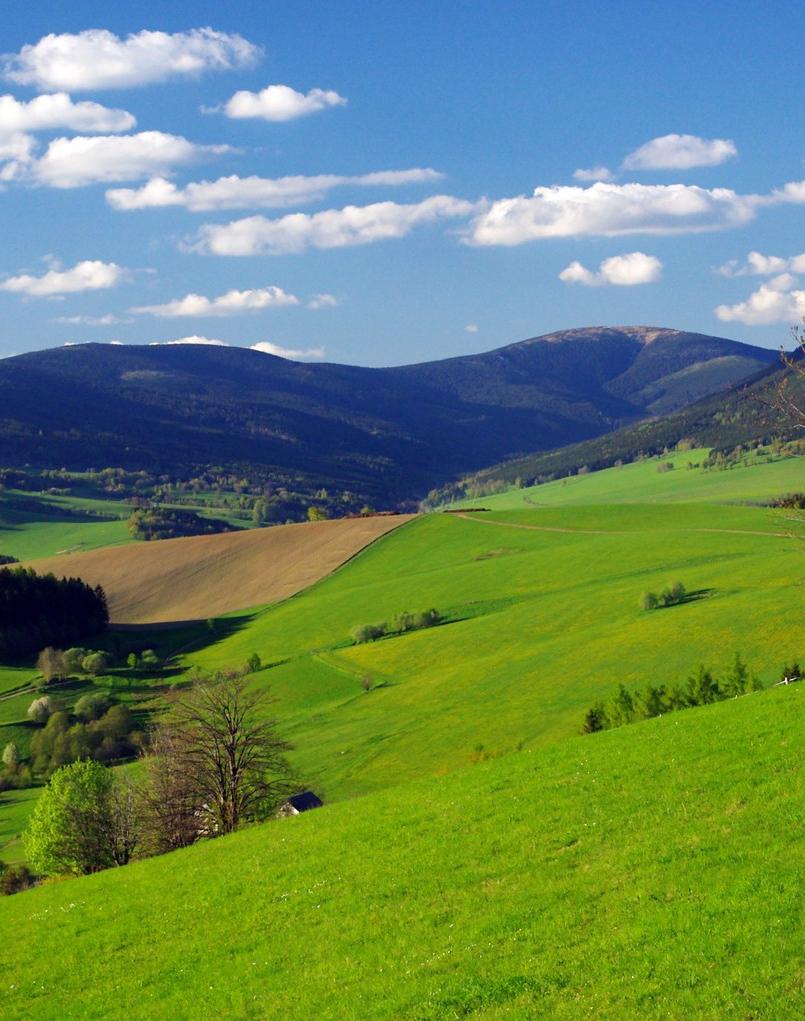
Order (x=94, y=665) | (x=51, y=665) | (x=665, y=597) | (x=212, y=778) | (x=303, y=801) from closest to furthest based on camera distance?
(x=212, y=778)
(x=303, y=801)
(x=665, y=597)
(x=51, y=665)
(x=94, y=665)

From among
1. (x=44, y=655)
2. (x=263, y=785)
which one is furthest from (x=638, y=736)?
(x=44, y=655)

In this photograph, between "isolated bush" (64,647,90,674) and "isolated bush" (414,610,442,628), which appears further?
"isolated bush" (64,647,90,674)

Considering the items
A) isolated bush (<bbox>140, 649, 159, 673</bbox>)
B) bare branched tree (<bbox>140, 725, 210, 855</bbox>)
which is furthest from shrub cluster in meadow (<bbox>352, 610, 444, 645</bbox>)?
bare branched tree (<bbox>140, 725, 210, 855</bbox>)

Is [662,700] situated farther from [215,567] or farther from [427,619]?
[215,567]

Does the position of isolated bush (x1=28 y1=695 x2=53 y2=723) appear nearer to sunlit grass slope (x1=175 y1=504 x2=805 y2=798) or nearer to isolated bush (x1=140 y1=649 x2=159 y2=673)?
isolated bush (x1=140 y1=649 x2=159 y2=673)

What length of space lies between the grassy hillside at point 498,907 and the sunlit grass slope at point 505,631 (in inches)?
931

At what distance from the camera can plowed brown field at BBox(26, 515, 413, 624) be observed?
140 m

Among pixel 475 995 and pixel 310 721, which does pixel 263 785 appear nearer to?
pixel 475 995

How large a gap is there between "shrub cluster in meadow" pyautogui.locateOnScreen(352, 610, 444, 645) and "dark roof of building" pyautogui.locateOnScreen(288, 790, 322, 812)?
5483 cm

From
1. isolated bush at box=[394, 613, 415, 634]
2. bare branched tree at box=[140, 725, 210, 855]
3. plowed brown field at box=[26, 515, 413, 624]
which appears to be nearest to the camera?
bare branched tree at box=[140, 725, 210, 855]

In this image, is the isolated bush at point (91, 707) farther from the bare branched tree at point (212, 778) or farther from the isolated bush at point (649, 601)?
the bare branched tree at point (212, 778)

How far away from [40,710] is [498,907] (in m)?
93.3

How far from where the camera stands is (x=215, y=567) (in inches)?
5837

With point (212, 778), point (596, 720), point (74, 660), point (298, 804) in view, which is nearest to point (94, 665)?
point (74, 660)
